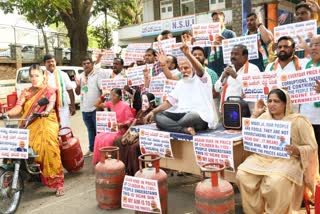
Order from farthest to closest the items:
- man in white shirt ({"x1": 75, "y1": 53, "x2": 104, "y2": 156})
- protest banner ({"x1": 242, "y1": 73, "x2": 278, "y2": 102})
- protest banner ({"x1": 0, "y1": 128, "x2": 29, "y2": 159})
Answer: man in white shirt ({"x1": 75, "y1": 53, "x2": 104, "y2": 156}) < protest banner ({"x1": 0, "y1": 128, "x2": 29, "y2": 159}) < protest banner ({"x1": 242, "y1": 73, "x2": 278, "y2": 102})

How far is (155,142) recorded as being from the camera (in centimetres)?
430

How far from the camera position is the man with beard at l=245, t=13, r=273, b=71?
516 centimetres

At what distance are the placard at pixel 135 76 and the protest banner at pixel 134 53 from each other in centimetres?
103

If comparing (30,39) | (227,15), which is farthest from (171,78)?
(30,39)

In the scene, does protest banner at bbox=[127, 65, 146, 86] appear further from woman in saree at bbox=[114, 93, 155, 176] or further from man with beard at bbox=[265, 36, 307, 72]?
man with beard at bbox=[265, 36, 307, 72]

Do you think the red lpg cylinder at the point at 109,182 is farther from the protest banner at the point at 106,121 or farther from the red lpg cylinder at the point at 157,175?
the protest banner at the point at 106,121

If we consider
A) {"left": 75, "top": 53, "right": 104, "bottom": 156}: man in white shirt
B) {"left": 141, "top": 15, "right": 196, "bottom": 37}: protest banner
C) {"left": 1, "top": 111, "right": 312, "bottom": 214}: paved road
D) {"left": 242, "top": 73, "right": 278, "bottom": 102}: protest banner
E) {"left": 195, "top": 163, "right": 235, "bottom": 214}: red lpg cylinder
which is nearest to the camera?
{"left": 195, "top": 163, "right": 235, "bottom": 214}: red lpg cylinder

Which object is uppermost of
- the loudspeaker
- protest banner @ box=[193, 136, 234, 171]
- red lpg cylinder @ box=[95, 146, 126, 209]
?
the loudspeaker

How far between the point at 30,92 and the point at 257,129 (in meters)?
3.00

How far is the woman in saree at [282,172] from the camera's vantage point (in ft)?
11.2

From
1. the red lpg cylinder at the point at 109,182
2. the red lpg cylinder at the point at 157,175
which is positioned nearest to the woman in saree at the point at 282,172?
the red lpg cylinder at the point at 157,175

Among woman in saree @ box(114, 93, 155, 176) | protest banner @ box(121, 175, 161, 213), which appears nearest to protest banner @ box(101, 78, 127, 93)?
woman in saree @ box(114, 93, 155, 176)

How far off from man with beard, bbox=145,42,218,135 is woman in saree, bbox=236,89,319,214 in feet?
2.49

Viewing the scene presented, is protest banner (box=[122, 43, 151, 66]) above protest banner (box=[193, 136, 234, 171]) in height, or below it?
above
